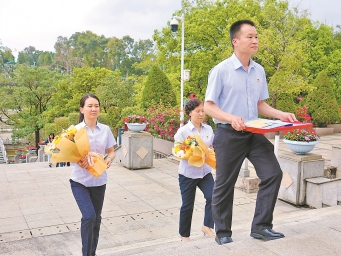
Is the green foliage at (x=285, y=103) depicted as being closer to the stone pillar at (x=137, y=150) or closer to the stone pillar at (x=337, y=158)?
the stone pillar at (x=337, y=158)

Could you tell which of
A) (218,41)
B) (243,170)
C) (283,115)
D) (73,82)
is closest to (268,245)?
(283,115)

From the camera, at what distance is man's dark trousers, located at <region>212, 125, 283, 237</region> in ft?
10.2

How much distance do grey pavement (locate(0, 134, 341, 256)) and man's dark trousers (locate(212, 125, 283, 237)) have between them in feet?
0.96

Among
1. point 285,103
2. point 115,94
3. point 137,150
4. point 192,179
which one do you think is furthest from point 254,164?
point 115,94

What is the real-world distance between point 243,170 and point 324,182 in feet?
7.55

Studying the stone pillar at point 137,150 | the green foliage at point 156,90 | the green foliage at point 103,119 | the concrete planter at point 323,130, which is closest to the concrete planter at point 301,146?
Answer: the stone pillar at point 137,150

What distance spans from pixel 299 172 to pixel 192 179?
3.16m

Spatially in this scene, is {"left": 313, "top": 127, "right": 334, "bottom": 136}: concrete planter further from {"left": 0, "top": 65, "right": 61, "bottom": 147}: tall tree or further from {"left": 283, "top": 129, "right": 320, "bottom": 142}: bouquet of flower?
{"left": 0, "top": 65, "right": 61, "bottom": 147}: tall tree

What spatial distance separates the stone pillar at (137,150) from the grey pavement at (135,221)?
412mm

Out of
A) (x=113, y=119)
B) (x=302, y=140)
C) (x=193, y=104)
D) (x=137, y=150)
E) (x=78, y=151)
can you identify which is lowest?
(x=137, y=150)

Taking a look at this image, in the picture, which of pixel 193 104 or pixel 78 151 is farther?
pixel 193 104

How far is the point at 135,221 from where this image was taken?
6184mm

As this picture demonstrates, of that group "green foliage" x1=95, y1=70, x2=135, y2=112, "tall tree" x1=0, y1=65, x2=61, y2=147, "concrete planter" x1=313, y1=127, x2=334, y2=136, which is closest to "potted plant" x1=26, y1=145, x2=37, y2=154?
"tall tree" x1=0, y1=65, x2=61, y2=147

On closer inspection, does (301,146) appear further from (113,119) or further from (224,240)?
(113,119)
